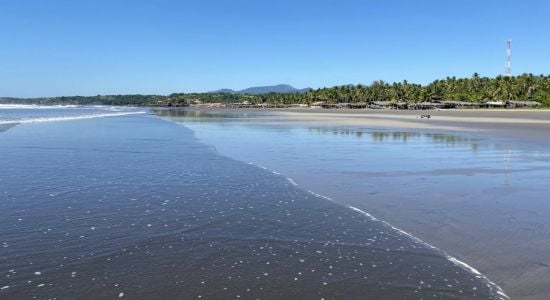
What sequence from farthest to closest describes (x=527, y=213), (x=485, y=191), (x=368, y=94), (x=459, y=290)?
(x=368, y=94)
(x=485, y=191)
(x=527, y=213)
(x=459, y=290)

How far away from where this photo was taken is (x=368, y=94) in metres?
188

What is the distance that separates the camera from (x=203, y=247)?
8320 mm

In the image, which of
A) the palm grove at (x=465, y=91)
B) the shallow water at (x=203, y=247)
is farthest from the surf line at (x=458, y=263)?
the palm grove at (x=465, y=91)

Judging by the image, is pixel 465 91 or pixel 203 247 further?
pixel 465 91

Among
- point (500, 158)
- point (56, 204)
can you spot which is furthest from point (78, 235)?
point (500, 158)

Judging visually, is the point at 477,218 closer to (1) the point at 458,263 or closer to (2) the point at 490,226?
(2) the point at 490,226

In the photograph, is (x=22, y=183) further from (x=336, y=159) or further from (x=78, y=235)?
(x=336, y=159)

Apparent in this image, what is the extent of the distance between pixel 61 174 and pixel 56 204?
5.24 m

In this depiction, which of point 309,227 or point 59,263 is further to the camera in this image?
point 309,227

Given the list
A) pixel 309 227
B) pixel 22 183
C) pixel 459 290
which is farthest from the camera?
pixel 22 183

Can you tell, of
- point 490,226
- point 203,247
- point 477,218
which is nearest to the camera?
point 203,247

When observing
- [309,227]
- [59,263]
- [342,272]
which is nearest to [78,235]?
[59,263]

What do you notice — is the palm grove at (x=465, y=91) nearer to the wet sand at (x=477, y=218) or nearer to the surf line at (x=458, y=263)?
the wet sand at (x=477, y=218)

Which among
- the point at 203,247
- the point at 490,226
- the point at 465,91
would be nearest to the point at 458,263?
the point at 490,226
